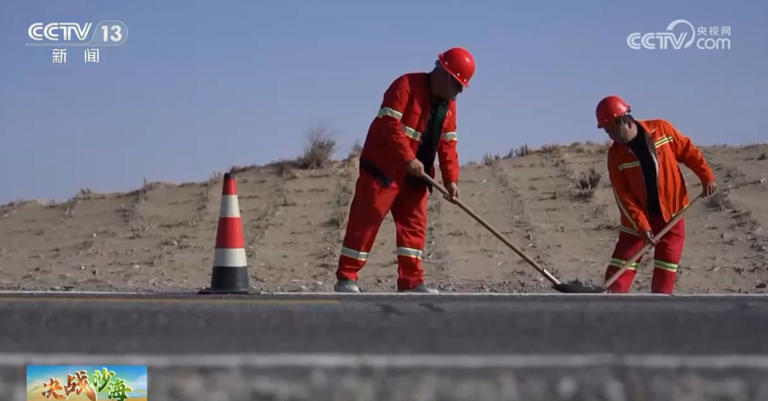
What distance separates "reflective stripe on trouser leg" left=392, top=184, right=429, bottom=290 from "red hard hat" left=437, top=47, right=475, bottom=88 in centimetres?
89

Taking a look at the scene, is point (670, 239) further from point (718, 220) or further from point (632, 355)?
point (718, 220)

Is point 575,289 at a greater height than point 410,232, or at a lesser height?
lesser

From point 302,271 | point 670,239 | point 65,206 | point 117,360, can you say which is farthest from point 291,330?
point 65,206

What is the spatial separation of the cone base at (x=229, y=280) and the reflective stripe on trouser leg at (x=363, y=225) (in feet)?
2.71

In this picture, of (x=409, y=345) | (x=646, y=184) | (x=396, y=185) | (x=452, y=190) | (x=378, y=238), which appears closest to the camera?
(x=409, y=345)

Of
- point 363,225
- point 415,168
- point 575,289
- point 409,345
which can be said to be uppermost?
point 415,168

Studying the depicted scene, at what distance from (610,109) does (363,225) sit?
7.34 feet

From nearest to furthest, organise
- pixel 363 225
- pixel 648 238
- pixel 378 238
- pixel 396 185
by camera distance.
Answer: pixel 363 225 → pixel 396 185 → pixel 648 238 → pixel 378 238

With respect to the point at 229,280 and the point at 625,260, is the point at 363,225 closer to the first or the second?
the point at 229,280

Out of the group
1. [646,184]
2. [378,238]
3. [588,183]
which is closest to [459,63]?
[646,184]

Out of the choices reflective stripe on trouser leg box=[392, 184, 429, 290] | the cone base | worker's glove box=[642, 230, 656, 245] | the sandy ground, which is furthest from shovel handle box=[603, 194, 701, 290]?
the cone base

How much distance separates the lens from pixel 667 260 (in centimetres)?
915

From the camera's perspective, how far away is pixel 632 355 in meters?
4.94

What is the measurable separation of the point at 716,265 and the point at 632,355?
8.17 metres
